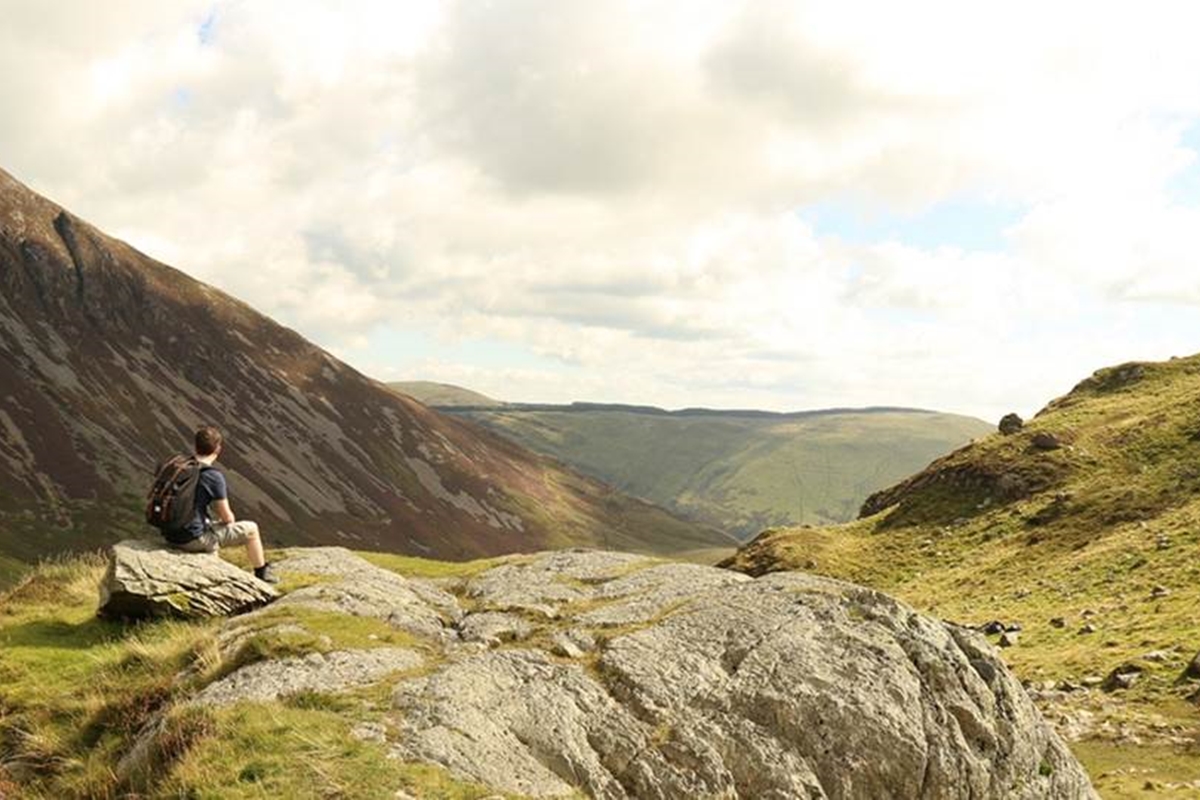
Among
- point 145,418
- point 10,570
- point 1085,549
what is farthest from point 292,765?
point 145,418

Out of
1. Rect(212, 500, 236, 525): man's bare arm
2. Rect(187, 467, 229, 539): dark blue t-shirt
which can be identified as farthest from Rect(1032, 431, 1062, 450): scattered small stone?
Rect(187, 467, 229, 539): dark blue t-shirt

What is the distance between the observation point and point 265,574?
61.5ft

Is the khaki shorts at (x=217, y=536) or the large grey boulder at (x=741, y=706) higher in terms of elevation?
the khaki shorts at (x=217, y=536)

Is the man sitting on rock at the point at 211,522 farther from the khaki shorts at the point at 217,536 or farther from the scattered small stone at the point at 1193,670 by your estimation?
the scattered small stone at the point at 1193,670

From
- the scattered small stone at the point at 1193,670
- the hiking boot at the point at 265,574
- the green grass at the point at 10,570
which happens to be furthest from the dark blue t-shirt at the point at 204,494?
the green grass at the point at 10,570

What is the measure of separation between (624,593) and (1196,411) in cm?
8204

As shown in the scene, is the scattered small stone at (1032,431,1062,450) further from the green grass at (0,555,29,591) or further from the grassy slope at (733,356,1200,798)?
the green grass at (0,555,29,591)

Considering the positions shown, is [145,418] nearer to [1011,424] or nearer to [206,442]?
[1011,424]

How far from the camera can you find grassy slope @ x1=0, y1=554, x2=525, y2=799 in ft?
34.2

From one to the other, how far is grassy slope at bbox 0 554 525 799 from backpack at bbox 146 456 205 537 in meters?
2.20

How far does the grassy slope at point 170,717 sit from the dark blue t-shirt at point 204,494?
2.25 meters

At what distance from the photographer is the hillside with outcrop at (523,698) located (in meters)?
11.4

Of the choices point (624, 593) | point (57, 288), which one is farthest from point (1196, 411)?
point (57, 288)

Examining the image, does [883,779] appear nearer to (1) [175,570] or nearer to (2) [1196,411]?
(1) [175,570]
